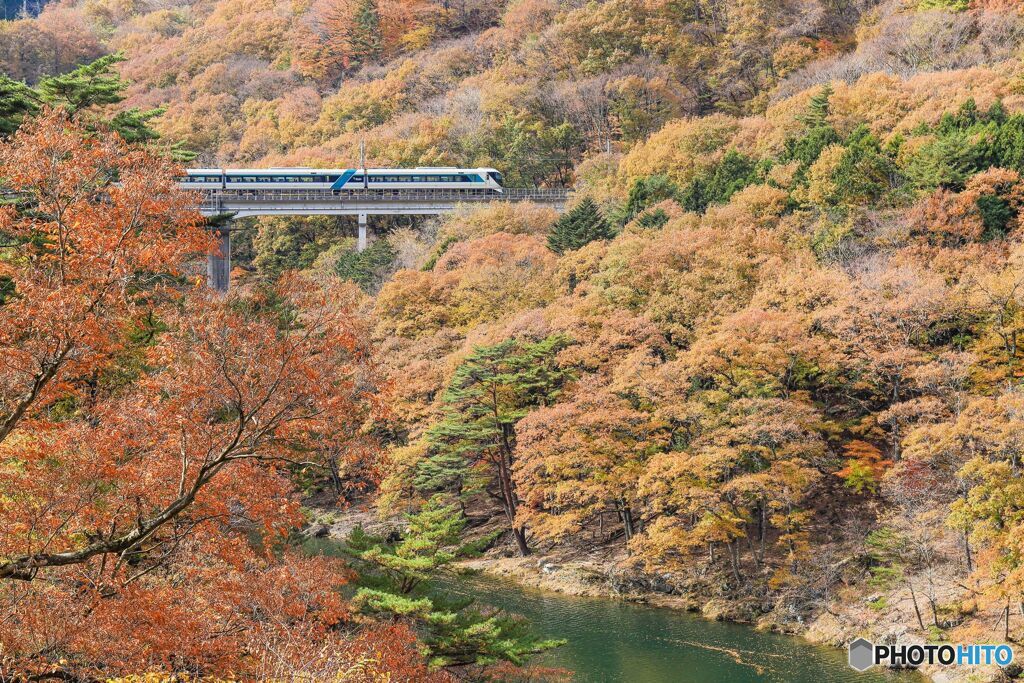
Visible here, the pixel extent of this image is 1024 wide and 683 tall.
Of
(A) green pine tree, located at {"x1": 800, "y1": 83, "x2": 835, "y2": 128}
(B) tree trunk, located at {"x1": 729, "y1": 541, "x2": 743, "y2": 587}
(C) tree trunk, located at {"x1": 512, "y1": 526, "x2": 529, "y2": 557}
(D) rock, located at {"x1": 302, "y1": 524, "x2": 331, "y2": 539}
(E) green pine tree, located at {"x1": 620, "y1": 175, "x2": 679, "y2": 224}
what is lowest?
(D) rock, located at {"x1": 302, "y1": 524, "x2": 331, "y2": 539}

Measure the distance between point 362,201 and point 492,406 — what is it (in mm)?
22197

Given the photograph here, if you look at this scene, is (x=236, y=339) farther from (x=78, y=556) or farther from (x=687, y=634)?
(x=687, y=634)

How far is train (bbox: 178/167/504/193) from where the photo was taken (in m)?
47.7

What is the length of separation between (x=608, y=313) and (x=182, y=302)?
17015 millimetres

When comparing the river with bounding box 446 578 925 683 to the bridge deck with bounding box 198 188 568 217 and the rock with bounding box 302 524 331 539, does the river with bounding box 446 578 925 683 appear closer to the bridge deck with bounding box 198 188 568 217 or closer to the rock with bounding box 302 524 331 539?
Result: the rock with bounding box 302 524 331 539

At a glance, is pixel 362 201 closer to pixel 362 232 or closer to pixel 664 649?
pixel 362 232

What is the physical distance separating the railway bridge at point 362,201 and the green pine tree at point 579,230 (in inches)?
356

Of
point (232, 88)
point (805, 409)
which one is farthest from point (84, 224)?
point (232, 88)

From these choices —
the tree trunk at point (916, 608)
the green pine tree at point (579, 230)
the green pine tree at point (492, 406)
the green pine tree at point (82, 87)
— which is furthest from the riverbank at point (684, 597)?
the green pine tree at point (82, 87)

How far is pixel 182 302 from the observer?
48.9ft

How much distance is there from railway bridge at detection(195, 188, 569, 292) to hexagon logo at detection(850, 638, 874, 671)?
96.6 feet

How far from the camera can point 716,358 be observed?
81.4 feet

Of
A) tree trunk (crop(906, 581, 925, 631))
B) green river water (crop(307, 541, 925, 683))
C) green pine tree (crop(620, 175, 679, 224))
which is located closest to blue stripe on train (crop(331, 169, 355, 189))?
green pine tree (crop(620, 175, 679, 224))

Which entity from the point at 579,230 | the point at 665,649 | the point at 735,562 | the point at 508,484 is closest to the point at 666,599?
the point at 735,562
